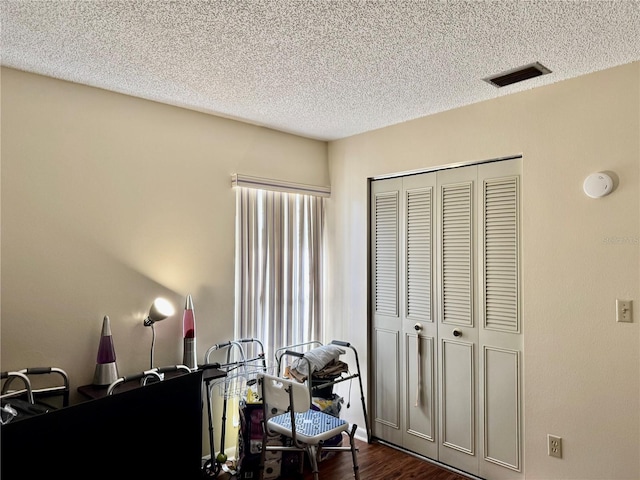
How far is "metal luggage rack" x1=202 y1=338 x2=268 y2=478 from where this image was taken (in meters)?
2.92

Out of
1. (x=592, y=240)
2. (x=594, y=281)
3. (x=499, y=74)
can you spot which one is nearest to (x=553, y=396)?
(x=594, y=281)

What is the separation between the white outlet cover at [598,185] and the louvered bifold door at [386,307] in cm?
130

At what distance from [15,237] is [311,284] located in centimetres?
210

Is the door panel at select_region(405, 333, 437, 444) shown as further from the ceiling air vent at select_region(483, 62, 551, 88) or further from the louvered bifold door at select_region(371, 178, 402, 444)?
the ceiling air vent at select_region(483, 62, 551, 88)

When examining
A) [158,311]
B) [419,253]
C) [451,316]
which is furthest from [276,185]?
[451,316]

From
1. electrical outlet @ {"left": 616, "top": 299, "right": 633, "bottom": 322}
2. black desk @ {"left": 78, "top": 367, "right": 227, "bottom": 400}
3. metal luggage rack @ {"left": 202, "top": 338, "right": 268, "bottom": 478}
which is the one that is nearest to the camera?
electrical outlet @ {"left": 616, "top": 299, "right": 633, "bottom": 322}

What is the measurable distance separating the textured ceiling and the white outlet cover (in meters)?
0.56

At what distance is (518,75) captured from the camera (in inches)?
95.7

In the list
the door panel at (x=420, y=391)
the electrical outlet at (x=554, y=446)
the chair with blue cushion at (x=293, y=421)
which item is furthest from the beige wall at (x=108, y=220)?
the electrical outlet at (x=554, y=446)

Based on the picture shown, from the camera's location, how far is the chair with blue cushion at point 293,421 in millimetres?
2539

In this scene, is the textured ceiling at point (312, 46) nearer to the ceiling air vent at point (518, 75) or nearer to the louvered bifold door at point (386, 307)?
the ceiling air vent at point (518, 75)

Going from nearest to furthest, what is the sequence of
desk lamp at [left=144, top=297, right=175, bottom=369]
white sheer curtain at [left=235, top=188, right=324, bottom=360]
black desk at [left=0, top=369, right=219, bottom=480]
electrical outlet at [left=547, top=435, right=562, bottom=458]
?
black desk at [left=0, top=369, right=219, bottom=480] → electrical outlet at [left=547, top=435, right=562, bottom=458] → desk lamp at [left=144, top=297, right=175, bottom=369] → white sheer curtain at [left=235, top=188, right=324, bottom=360]

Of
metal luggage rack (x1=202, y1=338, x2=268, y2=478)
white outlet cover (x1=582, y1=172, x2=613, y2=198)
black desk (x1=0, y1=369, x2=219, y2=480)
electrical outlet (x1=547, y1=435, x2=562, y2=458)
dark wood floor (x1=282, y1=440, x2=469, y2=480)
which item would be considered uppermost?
white outlet cover (x1=582, y1=172, x2=613, y2=198)

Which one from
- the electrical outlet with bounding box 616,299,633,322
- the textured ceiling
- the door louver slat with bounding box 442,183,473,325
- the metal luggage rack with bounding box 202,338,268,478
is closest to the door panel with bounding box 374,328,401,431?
the door louver slat with bounding box 442,183,473,325
